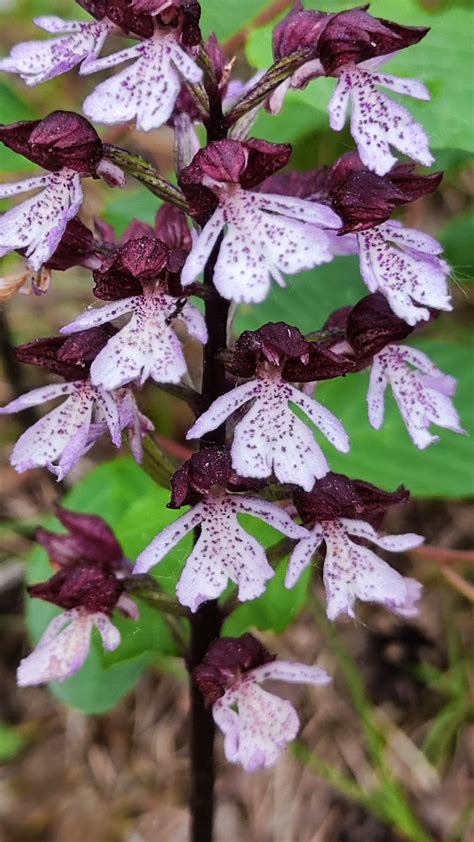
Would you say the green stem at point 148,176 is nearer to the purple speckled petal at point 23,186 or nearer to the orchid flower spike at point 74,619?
the purple speckled petal at point 23,186

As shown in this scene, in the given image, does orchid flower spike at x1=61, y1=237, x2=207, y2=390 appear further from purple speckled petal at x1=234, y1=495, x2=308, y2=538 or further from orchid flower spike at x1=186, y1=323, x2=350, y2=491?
purple speckled petal at x1=234, y1=495, x2=308, y2=538

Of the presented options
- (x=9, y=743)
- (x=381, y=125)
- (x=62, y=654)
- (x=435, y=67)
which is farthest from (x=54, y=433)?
(x=9, y=743)

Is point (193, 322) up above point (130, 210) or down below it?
above

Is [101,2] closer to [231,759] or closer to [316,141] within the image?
[231,759]

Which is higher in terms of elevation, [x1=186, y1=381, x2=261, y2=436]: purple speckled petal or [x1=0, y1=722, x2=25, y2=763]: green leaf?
[x1=186, y1=381, x2=261, y2=436]: purple speckled petal

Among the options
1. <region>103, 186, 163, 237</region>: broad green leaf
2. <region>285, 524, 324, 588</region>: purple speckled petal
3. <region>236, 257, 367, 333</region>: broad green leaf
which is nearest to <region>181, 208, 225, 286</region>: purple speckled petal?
<region>285, 524, 324, 588</region>: purple speckled petal

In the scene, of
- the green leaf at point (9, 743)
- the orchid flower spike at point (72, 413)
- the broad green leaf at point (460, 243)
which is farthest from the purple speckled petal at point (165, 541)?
the green leaf at point (9, 743)

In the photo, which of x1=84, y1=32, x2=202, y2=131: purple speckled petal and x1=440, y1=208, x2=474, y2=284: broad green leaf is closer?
x1=84, y1=32, x2=202, y2=131: purple speckled petal

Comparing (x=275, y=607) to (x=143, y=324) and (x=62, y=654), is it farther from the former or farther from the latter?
(x=143, y=324)
